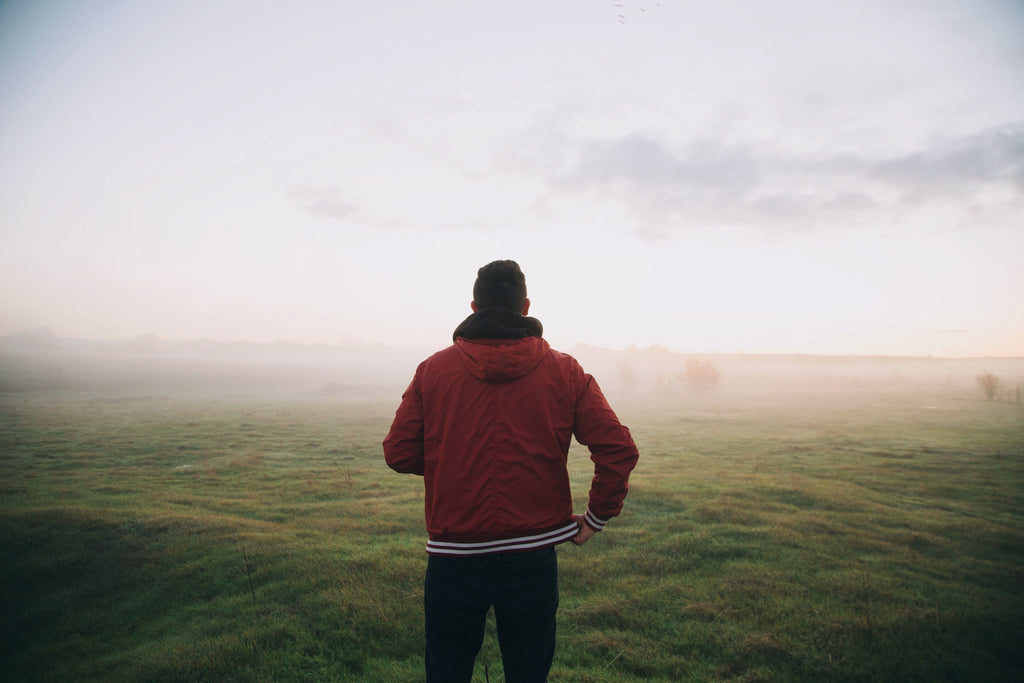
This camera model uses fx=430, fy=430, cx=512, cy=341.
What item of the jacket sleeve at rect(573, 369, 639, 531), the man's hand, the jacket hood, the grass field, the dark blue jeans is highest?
the jacket hood

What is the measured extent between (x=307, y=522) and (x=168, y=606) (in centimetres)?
388

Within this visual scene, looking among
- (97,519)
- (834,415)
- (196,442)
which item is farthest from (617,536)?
(834,415)

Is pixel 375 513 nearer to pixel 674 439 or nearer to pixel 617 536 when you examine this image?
pixel 617 536

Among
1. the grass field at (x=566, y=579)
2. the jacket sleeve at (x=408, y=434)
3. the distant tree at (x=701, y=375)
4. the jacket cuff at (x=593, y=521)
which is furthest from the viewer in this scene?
the distant tree at (x=701, y=375)

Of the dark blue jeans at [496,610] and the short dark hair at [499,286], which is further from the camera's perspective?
the short dark hair at [499,286]

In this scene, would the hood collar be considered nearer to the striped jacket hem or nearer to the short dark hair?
the short dark hair

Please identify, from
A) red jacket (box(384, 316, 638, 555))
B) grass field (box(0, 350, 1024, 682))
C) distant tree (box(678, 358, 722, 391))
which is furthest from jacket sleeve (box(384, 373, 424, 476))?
distant tree (box(678, 358, 722, 391))

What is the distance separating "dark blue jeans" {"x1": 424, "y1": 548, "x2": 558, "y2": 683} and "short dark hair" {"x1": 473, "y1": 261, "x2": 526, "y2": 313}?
1.68m

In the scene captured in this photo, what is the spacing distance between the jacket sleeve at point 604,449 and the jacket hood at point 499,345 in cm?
51

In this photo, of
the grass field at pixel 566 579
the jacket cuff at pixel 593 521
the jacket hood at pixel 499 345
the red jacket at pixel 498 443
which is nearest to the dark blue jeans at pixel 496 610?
the red jacket at pixel 498 443

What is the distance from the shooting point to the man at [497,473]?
2.74 metres

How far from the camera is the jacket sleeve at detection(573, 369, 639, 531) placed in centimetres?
303

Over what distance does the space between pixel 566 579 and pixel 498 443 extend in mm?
5913

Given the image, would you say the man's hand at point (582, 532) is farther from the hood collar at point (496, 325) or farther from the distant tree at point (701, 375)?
the distant tree at point (701, 375)
